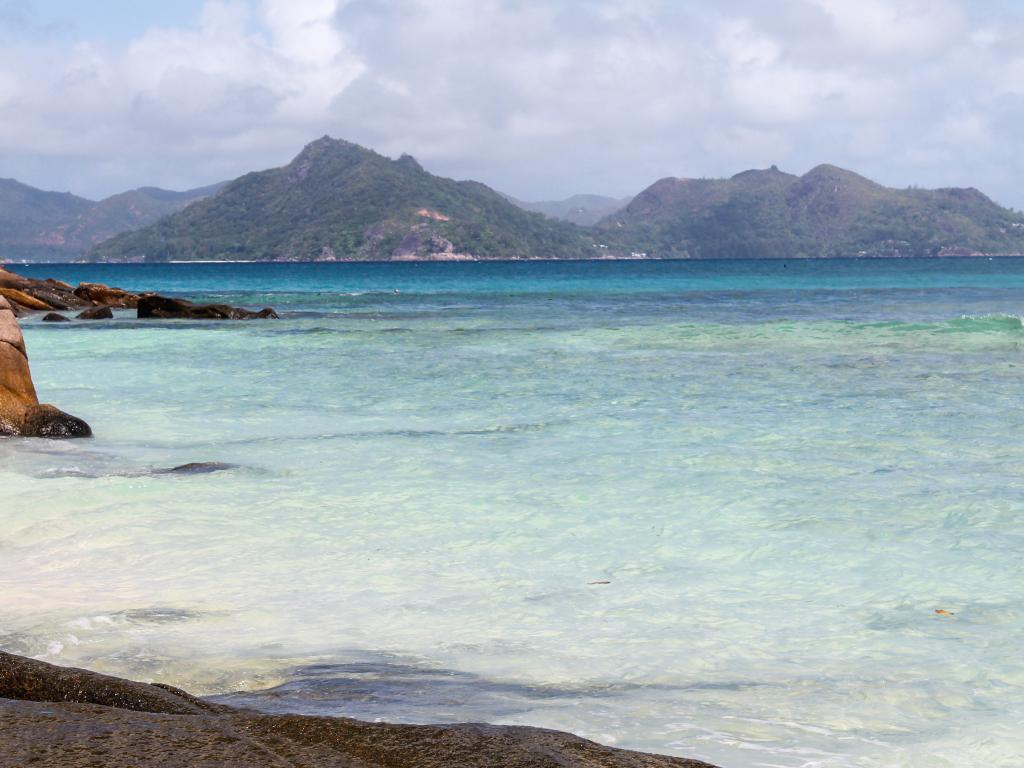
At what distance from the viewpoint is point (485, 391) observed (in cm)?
1695

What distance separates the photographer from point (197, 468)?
1036 cm

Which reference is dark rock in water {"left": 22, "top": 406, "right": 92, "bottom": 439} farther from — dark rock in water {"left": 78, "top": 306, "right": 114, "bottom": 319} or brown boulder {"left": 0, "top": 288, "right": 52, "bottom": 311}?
brown boulder {"left": 0, "top": 288, "right": 52, "bottom": 311}

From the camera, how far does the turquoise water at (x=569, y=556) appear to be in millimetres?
4898

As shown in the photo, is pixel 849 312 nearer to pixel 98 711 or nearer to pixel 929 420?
pixel 929 420

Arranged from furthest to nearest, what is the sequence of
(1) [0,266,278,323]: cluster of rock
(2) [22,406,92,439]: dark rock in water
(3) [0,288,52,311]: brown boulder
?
(3) [0,288,52,311]: brown boulder, (1) [0,266,278,323]: cluster of rock, (2) [22,406,92,439]: dark rock in water

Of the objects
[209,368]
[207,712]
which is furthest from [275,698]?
[209,368]

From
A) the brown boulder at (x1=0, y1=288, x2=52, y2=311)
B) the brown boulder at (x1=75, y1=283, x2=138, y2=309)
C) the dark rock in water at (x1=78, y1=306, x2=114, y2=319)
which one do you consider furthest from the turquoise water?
the brown boulder at (x1=75, y1=283, x2=138, y2=309)

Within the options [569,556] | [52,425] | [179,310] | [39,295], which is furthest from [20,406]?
[39,295]

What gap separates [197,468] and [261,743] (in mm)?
7764

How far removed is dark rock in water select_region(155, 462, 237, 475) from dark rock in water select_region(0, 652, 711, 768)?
7.09 meters

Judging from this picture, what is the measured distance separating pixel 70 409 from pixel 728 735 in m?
13.2

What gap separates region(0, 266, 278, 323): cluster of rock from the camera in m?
37.5

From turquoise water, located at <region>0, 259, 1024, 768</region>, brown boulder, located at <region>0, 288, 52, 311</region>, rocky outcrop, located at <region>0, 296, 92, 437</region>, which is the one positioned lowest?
turquoise water, located at <region>0, 259, 1024, 768</region>

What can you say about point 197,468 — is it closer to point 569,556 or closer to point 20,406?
point 20,406
